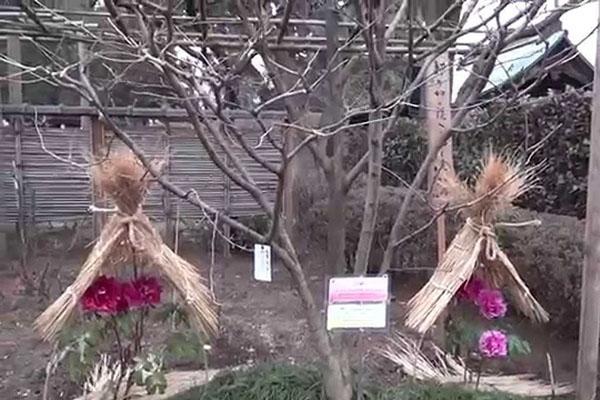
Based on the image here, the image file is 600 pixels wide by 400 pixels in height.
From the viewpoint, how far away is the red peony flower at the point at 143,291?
2414mm

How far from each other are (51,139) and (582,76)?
181 inches

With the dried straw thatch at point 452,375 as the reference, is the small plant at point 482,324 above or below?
above

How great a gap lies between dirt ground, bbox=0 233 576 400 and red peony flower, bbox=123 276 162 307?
73cm

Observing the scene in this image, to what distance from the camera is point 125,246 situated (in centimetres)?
234

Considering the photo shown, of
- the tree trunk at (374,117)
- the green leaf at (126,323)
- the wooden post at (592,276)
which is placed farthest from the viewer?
the wooden post at (592,276)

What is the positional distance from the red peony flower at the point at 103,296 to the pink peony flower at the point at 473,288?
3.68 ft

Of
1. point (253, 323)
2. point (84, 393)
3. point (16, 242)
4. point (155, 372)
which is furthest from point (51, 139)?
point (155, 372)

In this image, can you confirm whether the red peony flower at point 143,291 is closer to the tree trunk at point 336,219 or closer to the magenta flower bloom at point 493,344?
the tree trunk at point 336,219

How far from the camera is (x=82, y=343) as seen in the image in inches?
91.7

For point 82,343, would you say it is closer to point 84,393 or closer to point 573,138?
point 84,393

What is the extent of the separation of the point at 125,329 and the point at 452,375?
1394mm

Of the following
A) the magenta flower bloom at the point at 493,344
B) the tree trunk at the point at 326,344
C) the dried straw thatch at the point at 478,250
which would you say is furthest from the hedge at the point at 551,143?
the tree trunk at the point at 326,344

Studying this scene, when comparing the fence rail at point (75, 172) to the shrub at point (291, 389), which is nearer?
the shrub at point (291, 389)

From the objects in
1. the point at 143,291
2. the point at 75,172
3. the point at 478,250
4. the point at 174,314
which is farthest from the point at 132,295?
the point at 75,172
